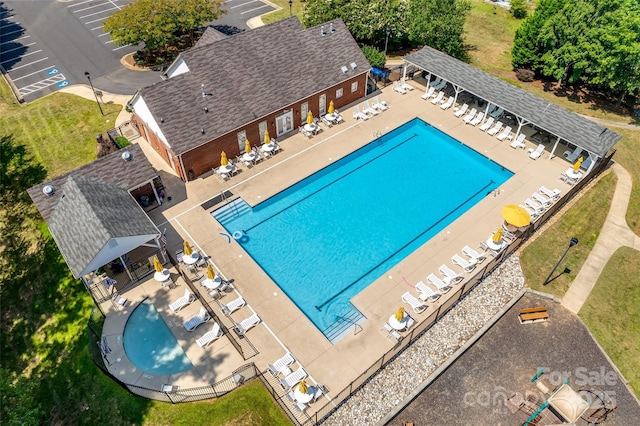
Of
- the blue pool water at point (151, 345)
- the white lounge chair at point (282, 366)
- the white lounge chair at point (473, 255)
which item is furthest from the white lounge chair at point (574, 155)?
the blue pool water at point (151, 345)

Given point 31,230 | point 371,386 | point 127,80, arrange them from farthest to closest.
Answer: point 127,80 → point 31,230 → point 371,386

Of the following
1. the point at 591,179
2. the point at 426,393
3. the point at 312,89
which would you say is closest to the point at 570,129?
the point at 591,179

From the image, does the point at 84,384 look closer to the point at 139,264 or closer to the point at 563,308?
the point at 139,264

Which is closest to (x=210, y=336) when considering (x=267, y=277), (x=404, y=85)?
(x=267, y=277)

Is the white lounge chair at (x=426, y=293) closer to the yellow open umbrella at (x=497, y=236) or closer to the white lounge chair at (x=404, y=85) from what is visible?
the yellow open umbrella at (x=497, y=236)

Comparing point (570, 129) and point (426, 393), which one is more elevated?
point (570, 129)

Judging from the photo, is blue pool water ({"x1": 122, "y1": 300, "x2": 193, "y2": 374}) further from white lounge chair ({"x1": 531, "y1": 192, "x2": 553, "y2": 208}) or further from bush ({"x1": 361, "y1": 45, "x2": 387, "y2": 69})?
bush ({"x1": 361, "y1": 45, "x2": 387, "y2": 69})

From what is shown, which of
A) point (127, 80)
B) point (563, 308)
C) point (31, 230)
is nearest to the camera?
point (563, 308)
